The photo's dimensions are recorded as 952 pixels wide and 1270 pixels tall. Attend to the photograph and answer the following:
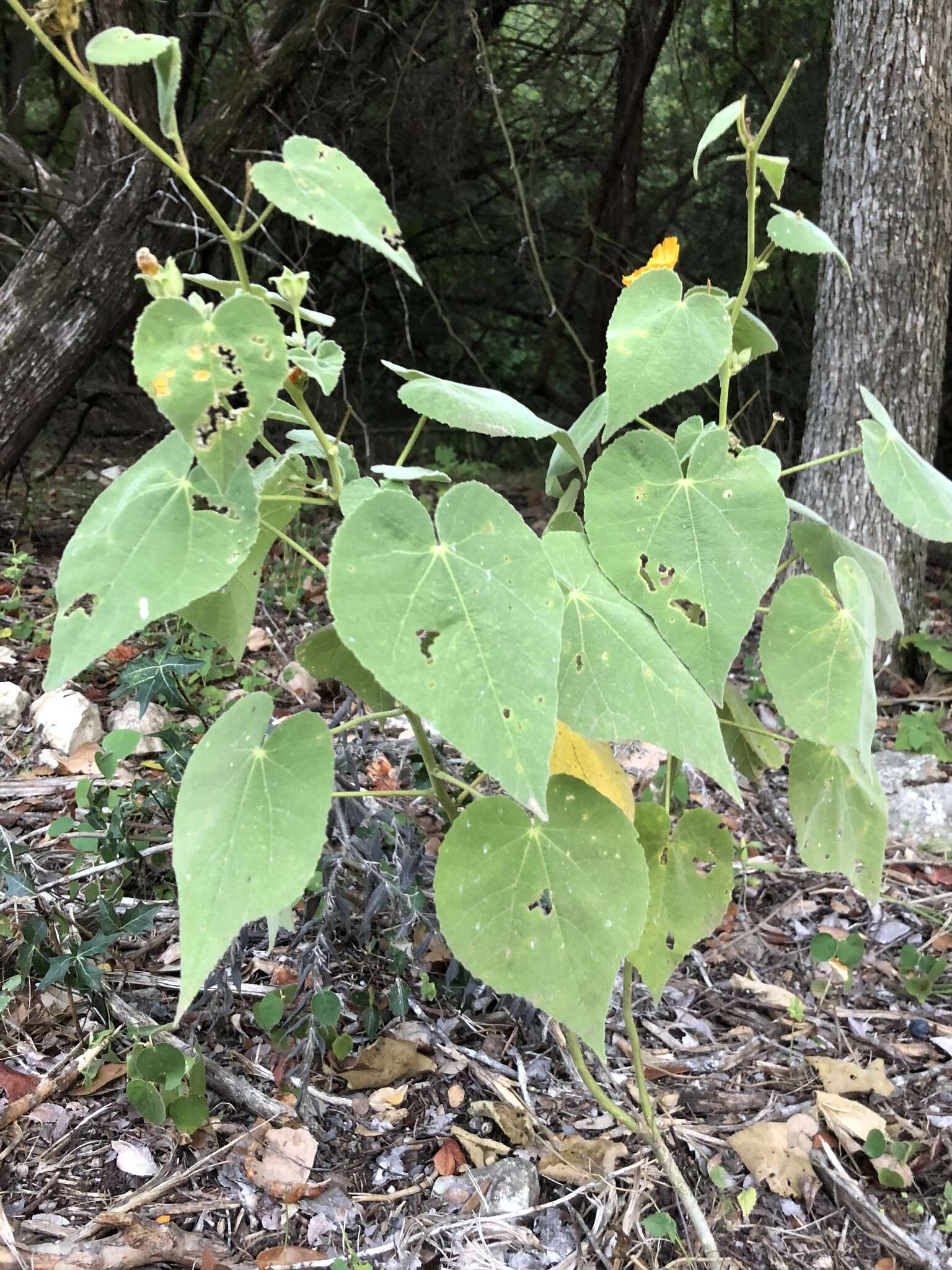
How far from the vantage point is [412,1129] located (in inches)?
48.3

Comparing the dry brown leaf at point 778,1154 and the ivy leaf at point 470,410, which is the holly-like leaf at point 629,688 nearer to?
the ivy leaf at point 470,410

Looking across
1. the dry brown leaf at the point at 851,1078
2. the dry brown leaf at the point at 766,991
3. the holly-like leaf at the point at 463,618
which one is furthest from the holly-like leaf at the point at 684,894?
the dry brown leaf at the point at 766,991

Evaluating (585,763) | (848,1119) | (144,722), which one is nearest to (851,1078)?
(848,1119)

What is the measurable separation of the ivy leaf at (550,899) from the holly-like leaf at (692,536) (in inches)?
6.7

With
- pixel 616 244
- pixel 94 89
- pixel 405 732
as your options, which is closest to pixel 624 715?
pixel 94 89

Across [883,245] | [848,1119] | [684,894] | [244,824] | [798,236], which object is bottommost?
[848,1119]

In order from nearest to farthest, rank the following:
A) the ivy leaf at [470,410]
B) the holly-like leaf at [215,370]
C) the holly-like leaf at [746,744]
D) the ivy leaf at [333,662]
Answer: the holly-like leaf at [215,370] < the ivy leaf at [470,410] < the ivy leaf at [333,662] < the holly-like leaf at [746,744]

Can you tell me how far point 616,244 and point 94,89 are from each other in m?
4.04

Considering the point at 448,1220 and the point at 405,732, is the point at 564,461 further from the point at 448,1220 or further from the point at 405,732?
the point at 405,732

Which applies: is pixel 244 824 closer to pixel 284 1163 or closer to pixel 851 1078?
pixel 284 1163

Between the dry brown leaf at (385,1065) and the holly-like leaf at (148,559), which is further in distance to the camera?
the dry brown leaf at (385,1065)

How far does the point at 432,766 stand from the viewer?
3.04 feet

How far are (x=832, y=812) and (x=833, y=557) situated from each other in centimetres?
29

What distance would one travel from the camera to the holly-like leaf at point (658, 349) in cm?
81
